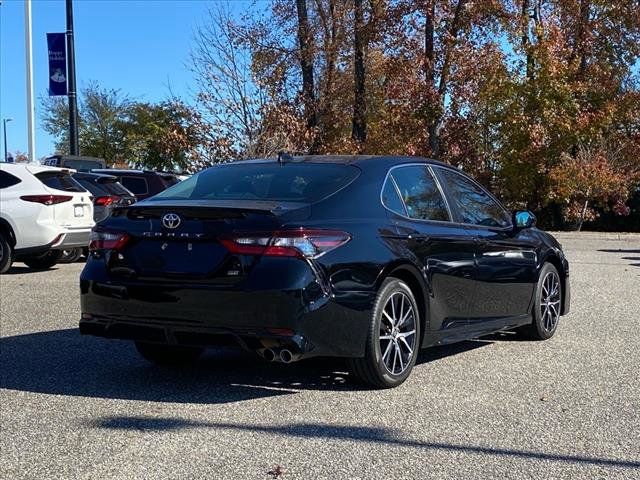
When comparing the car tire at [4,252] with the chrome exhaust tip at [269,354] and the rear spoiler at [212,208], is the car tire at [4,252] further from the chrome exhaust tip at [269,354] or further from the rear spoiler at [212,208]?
the chrome exhaust tip at [269,354]

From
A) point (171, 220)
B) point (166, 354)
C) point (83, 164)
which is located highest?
point (83, 164)

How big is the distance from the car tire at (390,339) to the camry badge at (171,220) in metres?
1.36

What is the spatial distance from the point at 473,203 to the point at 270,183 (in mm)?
1969

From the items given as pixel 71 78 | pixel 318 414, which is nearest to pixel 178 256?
pixel 318 414

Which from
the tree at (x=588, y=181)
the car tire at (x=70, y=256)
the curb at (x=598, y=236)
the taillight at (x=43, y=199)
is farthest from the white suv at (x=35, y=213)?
the tree at (x=588, y=181)

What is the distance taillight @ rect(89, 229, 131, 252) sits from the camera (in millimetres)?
5258

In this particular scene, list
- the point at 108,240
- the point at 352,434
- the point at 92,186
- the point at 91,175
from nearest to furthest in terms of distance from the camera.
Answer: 1. the point at 352,434
2. the point at 108,240
3. the point at 92,186
4. the point at 91,175

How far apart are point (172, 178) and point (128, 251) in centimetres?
1107

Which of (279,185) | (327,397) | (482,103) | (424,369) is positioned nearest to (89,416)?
(327,397)

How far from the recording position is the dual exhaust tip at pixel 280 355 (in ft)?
15.8

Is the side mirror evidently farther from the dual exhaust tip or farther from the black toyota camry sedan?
the dual exhaust tip

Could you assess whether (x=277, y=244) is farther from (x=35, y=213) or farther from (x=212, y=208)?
(x=35, y=213)

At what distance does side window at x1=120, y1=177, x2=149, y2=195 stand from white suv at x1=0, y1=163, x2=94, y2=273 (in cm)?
332

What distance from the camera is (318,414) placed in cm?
485
